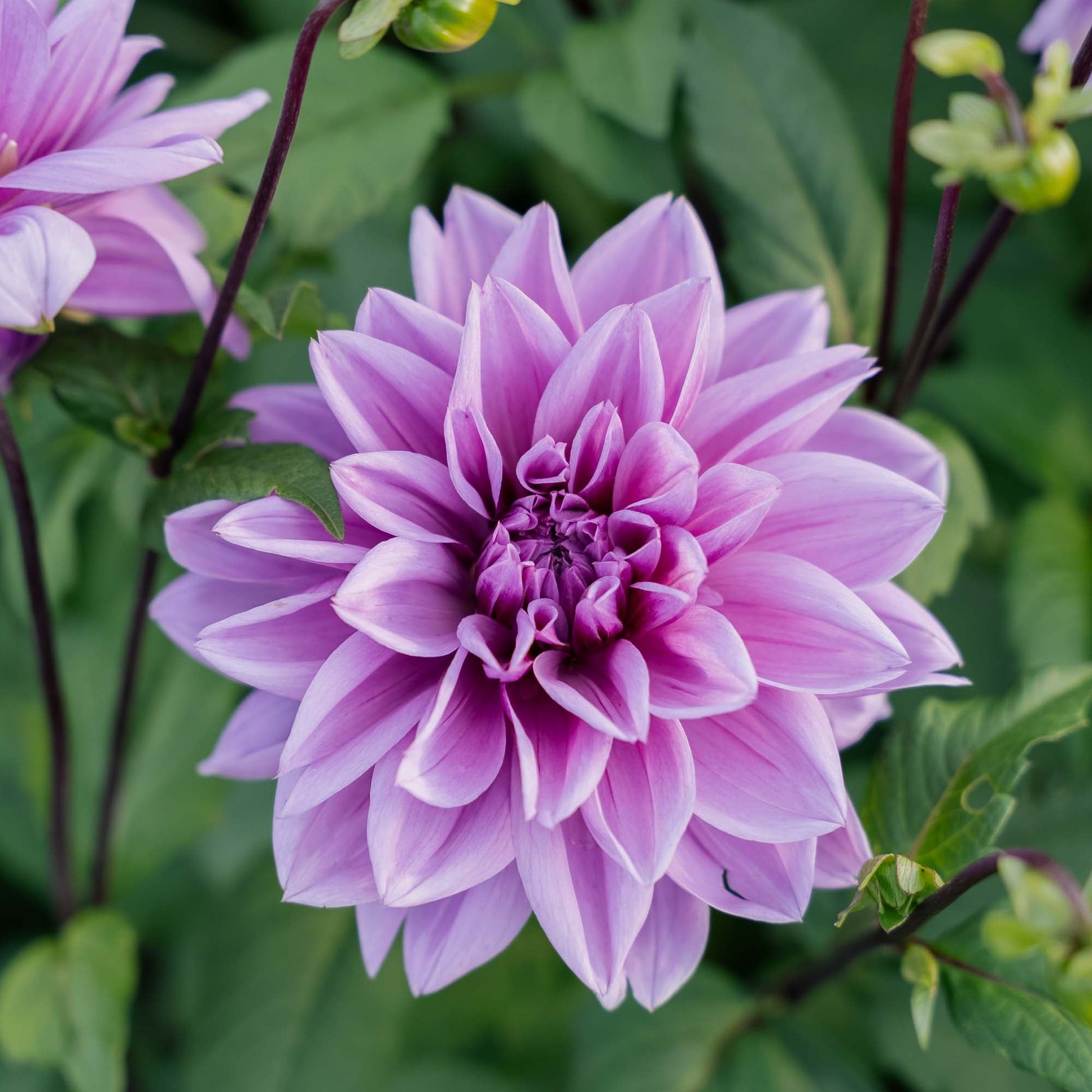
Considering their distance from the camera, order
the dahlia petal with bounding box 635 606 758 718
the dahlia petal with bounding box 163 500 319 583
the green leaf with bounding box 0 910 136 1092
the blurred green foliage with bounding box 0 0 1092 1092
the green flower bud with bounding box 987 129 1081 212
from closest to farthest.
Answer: the green flower bud with bounding box 987 129 1081 212 → the dahlia petal with bounding box 635 606 758 718 → the dahlia petal with bounding box 163 500 319 583 → the blurred green foliage with bounding box 0 0 1092 1092 → the green leaf with bounding box 0 910 136 1092

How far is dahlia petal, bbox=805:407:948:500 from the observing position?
2.50 feet

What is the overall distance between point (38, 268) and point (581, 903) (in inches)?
19.6

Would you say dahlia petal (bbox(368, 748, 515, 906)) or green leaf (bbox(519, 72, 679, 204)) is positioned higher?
green leaf (bbox(519, 72, 679, 204))

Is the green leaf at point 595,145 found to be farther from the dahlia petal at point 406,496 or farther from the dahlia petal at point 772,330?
the dahlia petal at point 406,496

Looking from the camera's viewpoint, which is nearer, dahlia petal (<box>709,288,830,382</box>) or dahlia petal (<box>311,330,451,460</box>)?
dahlia petal (<box>311,330,451,460</box>)

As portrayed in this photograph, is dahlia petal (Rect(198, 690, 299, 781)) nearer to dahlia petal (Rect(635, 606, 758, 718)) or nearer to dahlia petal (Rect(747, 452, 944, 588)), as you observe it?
dahlia petal (Rect(635, 606, 758, 718))

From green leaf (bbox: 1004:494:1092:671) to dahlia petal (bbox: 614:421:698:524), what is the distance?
2.02 ft

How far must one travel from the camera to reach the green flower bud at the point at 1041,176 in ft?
1.68

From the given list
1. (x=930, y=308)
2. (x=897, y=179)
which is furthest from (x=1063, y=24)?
(x=930, y=308)

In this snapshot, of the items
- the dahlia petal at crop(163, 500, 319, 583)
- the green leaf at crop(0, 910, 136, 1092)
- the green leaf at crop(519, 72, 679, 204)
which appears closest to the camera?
the dahlia petal at crop(163, 500, 319, 583)

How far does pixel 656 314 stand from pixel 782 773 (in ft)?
1.01

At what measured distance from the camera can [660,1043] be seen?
111 centimetres

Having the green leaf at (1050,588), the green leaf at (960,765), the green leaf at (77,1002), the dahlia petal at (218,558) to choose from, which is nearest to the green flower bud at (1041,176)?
the green leaf at (960,765)

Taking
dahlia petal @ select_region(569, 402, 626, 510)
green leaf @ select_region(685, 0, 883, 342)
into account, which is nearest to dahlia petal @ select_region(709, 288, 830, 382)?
dahlia petal @ select_region(569, 402, 626, 510)
